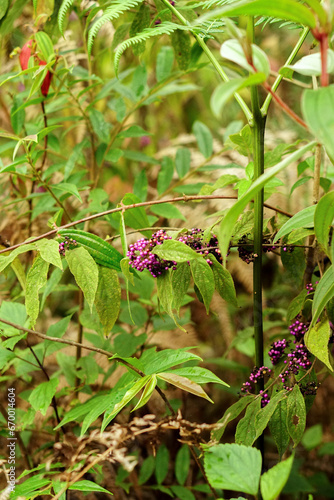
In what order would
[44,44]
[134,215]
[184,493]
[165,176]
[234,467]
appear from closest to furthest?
1. [234,467]
2. [134,215]
3. [44,44]
4. [184,493]
5. [165,176]

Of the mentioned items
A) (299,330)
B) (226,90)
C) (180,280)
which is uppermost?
(226,90)

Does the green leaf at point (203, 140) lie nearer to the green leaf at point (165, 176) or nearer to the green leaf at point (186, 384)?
the green leaf at point (165, 176)

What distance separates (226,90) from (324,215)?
0.18 m

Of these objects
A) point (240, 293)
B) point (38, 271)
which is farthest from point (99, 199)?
point (240, 293)

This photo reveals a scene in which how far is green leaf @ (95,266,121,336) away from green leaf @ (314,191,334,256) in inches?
11.3

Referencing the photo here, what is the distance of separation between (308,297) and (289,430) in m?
0.19

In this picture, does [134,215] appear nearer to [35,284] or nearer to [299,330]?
[35,284]

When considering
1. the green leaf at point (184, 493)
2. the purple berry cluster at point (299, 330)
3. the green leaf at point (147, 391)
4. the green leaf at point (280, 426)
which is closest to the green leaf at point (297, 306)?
the purple berry cluster at point (299, 330)

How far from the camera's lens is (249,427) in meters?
0.61

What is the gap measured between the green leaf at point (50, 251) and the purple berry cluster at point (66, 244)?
0.06ft

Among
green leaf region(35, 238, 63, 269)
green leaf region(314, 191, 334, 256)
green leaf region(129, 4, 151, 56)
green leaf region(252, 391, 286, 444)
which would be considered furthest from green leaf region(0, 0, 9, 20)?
green leaf region(252, 391, 286, 444)

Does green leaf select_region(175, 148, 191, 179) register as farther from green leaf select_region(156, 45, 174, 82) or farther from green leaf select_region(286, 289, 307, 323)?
green leaf select_region(286, 289, 307, 323)

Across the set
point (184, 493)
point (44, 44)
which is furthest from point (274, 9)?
point (184, 493)

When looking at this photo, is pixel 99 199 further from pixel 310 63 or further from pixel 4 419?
pixel 310 63
